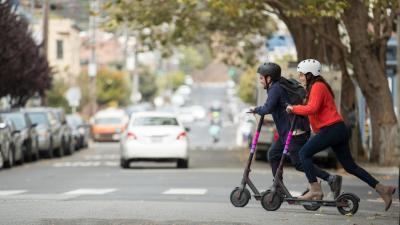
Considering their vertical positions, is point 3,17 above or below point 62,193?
above

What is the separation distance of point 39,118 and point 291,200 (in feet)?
85.0

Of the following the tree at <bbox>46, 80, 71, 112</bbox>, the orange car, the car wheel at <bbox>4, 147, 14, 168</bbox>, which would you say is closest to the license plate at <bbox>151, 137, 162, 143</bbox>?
the car wheel at <bbox>4, 147, 14, 168</bbox>

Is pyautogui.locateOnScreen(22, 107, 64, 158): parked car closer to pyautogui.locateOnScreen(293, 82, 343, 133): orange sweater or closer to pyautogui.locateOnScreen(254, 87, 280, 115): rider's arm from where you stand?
pyautogui.locateOnScreen(254, 87, 280, 115): rider's arm

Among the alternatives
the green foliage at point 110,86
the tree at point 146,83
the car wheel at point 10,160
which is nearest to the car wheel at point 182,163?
the car wheel at point 10,160

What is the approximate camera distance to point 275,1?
2978 centimetres

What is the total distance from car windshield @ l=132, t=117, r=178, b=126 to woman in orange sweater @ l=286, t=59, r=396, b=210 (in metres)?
16.2

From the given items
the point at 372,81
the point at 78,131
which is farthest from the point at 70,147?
the point at 372,81

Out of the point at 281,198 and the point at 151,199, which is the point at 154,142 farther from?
the point at 281,198

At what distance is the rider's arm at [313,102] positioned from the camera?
14.2 m

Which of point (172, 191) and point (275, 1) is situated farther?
point (275, 1)

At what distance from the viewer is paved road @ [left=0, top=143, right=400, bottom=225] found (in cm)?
1379

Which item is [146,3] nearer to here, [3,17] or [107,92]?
[3,17]

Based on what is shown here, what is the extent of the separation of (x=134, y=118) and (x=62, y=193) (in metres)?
11.1

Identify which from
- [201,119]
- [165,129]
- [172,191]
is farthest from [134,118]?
[201,119]
